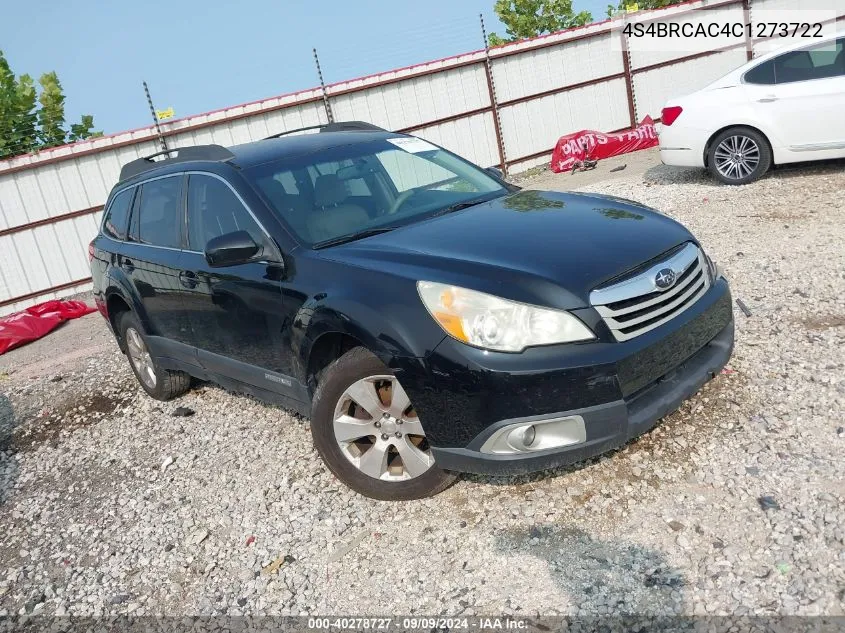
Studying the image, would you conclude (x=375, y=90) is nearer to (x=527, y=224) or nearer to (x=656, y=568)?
(x=527, y=224)

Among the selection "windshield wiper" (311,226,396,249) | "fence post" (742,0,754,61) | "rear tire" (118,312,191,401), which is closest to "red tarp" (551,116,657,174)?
"fence post" (742,0,754,61)

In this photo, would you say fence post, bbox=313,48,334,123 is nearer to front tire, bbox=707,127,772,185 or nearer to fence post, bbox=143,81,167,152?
fence post, bbox=143,81,167,152

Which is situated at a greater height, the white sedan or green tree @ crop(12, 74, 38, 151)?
green tree @ crop(12, 74, 38, 151)

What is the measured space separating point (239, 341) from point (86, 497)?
1445 millimetres

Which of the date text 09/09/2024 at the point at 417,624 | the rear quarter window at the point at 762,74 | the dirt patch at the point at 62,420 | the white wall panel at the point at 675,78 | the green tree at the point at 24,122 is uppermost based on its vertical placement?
the green tree at the point at 24,122

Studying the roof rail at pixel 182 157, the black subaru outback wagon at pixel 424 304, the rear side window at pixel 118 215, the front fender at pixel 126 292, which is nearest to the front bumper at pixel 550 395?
the black subaru outback wagon at pixel 424 304

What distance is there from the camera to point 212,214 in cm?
410

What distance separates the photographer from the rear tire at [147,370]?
533 cm

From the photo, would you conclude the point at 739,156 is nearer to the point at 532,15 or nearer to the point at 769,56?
the point at 769,56

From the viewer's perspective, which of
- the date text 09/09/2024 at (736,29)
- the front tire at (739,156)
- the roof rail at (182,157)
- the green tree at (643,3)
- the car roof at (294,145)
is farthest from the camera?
the green tree at (643,3)

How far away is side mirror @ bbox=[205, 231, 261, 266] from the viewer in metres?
3.49

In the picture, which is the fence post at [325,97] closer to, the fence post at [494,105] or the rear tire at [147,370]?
the fence post at [494,105]

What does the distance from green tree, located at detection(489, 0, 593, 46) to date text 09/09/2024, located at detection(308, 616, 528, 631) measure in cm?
3552

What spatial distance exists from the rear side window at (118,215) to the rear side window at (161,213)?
210mm
